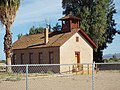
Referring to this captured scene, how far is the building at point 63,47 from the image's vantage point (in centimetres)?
3950

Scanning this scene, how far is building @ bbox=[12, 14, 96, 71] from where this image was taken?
39500 mm

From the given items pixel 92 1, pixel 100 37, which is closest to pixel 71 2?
pixel 92 1

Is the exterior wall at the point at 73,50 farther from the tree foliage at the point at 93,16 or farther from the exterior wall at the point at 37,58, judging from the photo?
the tree foliage at the point at 93,16

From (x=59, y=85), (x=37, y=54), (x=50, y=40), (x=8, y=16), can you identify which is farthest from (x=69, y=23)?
(x=59, y=85)

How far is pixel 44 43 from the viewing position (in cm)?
4197

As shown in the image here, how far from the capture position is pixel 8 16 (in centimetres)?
3491

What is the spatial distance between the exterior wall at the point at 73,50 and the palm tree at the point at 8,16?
7003 millimetres

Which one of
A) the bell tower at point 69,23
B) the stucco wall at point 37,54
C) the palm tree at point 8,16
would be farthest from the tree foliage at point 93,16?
the palm tree at point 8,16

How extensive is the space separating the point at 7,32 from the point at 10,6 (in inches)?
113

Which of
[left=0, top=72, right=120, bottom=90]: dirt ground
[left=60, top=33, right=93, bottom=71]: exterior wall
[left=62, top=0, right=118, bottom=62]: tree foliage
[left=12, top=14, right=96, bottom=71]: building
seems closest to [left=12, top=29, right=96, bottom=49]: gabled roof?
[left=12, top=14, right=96, bottom=71]: building

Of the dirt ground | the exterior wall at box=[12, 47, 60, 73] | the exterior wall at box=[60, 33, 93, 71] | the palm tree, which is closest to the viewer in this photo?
the dirt ground

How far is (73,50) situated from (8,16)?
10.1 metres

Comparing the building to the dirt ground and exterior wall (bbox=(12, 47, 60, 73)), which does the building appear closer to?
exterior wall (bbox=(12, 47, 60, 73))

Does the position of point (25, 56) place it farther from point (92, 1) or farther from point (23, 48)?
point (92, 1)
